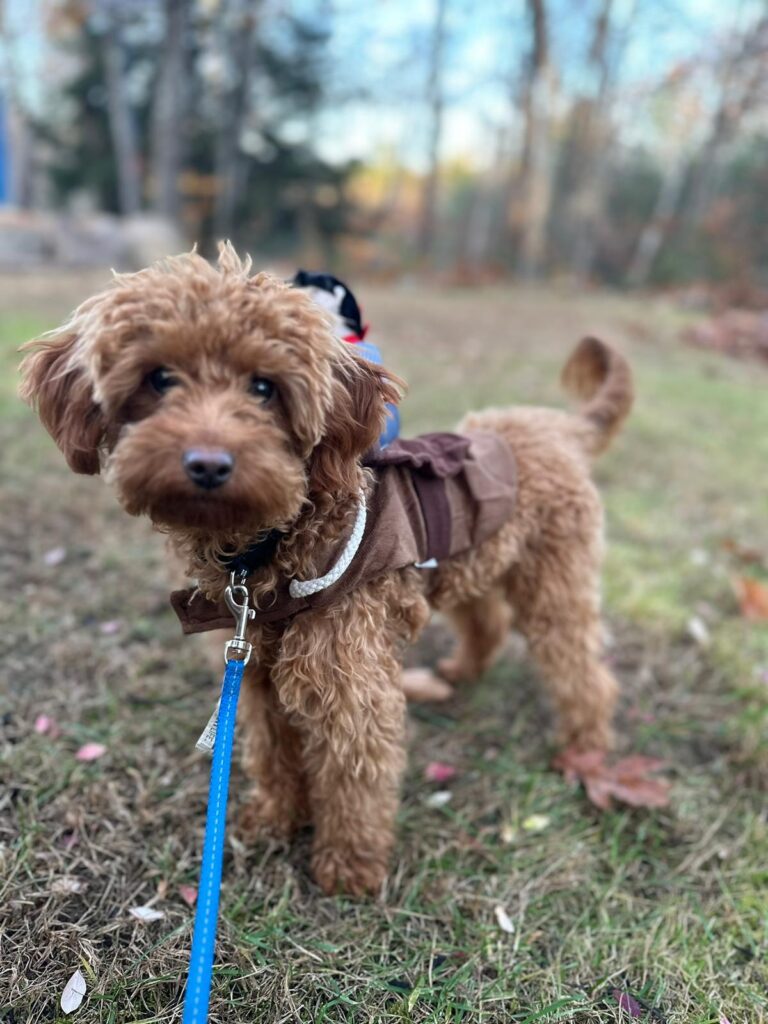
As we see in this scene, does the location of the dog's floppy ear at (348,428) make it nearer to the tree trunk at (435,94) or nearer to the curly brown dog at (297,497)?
the curly brown dog at (297,497)

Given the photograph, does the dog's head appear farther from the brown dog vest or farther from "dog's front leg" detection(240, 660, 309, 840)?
"dog's front leg" detection(240, 660, 309, 840)

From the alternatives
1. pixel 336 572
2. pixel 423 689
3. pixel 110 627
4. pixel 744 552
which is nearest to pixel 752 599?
pixel 744 552

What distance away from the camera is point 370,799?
8.02 feet

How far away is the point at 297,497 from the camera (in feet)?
6.23

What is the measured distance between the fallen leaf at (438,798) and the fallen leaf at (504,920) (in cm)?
49

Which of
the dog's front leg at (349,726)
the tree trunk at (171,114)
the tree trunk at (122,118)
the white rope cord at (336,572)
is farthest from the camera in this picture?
the tree trunk at (122,118)

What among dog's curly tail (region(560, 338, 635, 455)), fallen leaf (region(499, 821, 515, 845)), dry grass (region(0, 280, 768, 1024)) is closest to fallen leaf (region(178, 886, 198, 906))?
dry grass (region(0, 280, 768, 1024))

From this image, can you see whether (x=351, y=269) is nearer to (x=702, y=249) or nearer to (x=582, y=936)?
(x=702, y=249)

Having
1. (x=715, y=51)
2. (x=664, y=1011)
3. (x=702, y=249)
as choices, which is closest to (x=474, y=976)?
(x=664, y=1011)

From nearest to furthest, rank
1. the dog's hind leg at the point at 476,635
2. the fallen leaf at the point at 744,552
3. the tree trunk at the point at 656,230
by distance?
the dog's hind leg at the point at 476,635
the fallen leaf at the point at 744,552
the tree trunk at the point at 656,230

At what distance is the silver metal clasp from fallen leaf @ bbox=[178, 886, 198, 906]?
94 cm

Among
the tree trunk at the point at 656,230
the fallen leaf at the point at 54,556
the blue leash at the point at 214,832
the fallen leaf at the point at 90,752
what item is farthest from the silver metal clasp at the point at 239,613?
the tree trunk at the point at 656,230

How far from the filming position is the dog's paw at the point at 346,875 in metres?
2.46

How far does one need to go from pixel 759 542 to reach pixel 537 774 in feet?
10.00
